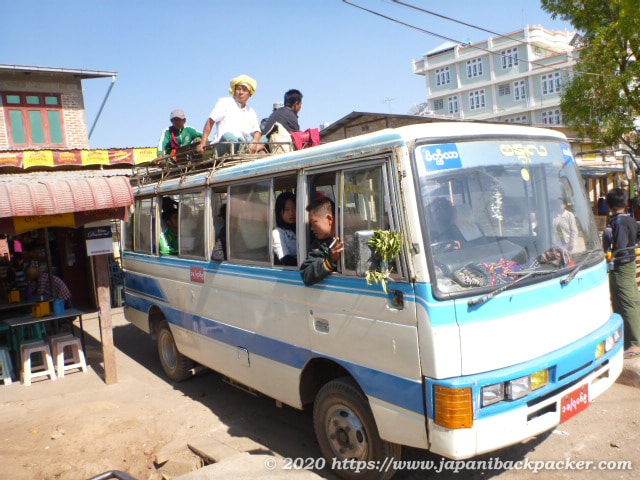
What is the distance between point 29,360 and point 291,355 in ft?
16.6

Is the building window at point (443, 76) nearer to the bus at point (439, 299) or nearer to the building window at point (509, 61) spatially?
the building window at point (509, 61)

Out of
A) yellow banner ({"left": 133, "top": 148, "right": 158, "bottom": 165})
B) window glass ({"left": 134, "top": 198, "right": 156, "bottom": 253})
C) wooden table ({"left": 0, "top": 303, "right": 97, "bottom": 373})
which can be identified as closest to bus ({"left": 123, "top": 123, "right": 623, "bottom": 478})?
window glass ({"left": 134, "top": 198, "right": 156, "bottom": 253})

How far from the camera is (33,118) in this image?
727 inches

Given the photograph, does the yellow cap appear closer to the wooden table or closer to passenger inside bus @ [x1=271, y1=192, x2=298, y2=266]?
passenger inside bus @ [x1=271, y1=192, x2=298, y2=266]

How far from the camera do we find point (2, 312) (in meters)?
8.91

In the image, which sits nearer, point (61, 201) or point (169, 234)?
point (61, 201)

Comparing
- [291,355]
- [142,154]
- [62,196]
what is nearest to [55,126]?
[142,154]

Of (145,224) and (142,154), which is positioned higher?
(142,154)

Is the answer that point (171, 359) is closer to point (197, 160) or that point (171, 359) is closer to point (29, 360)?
point (29, 360)

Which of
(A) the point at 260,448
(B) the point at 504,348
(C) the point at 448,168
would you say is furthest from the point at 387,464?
(C) the point at 448,168

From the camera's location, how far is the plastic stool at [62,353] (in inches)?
302

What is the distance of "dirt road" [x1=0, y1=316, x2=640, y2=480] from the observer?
418 cm

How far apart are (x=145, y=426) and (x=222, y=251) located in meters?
2.09

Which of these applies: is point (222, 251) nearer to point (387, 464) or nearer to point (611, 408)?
point (387, 464)
